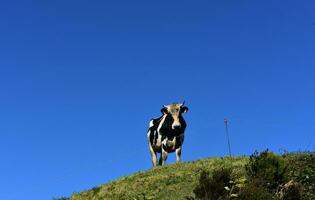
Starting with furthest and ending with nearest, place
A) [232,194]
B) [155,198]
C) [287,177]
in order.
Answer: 1. [155,198]
2. [287,177]
3. [232,194]

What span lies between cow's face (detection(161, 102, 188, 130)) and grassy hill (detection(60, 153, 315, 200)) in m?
4.42

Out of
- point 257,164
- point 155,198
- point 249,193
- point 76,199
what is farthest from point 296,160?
point 76,199

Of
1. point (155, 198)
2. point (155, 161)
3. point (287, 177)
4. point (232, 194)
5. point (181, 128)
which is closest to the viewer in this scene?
point (232, 194)

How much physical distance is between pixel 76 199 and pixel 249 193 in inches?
605

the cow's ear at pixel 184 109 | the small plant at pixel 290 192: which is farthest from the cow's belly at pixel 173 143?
the small plant at pixel 290 192

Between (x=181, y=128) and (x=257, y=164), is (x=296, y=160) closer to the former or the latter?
(x=257, y=164)

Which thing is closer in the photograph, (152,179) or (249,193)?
(249,193)

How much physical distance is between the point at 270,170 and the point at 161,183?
761cm

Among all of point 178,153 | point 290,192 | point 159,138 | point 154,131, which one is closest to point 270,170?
point 290,192

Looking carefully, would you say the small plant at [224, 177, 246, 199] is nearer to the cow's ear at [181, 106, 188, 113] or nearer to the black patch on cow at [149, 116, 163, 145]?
the cow's ear at [181, 106, 188, 113]

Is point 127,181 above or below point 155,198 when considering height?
above

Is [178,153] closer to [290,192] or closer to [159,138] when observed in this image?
[159,138]

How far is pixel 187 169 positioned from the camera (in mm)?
31062

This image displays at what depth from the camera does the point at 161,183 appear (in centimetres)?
2944
